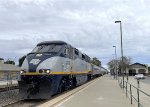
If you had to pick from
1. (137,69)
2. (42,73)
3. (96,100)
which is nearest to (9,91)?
(42,73)

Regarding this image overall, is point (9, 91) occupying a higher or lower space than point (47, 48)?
lower

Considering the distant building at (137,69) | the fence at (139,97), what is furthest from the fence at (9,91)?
the distant building at (137,69)

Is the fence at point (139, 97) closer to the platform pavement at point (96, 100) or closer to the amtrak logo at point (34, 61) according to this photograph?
the platform pavement at point (96, 100)

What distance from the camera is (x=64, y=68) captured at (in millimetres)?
24781

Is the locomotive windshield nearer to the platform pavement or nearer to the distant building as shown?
the platform pavement

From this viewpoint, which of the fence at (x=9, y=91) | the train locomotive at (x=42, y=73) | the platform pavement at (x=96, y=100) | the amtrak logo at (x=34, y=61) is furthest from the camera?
the fence at (x=9, y=91)

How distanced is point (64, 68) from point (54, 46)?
68.8 inches

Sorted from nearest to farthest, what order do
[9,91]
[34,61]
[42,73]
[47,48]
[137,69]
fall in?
1. [42,73]
2. [34,61]
3. [47,48]
4. [9,91]
5. [137,69]

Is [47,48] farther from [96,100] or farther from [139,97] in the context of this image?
[139,97]

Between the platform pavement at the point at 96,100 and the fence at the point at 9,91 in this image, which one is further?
the fence at the point at 9,91

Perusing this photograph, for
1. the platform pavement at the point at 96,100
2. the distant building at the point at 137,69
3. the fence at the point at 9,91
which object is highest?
the distant building at the point at 137,69

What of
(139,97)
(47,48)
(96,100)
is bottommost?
(96,100)

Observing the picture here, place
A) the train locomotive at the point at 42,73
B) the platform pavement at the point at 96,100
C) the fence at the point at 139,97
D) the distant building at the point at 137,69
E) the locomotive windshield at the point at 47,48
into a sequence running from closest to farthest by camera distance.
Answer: the fence at the point at 139,97, the platform pavement at the point at 96,100, the train locomotive at the point at 42,73, the locomotive windshield at the point at 47,48, the distant building at the point at 137,69

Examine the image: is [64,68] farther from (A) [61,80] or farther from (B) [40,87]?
(B) [40,87]
